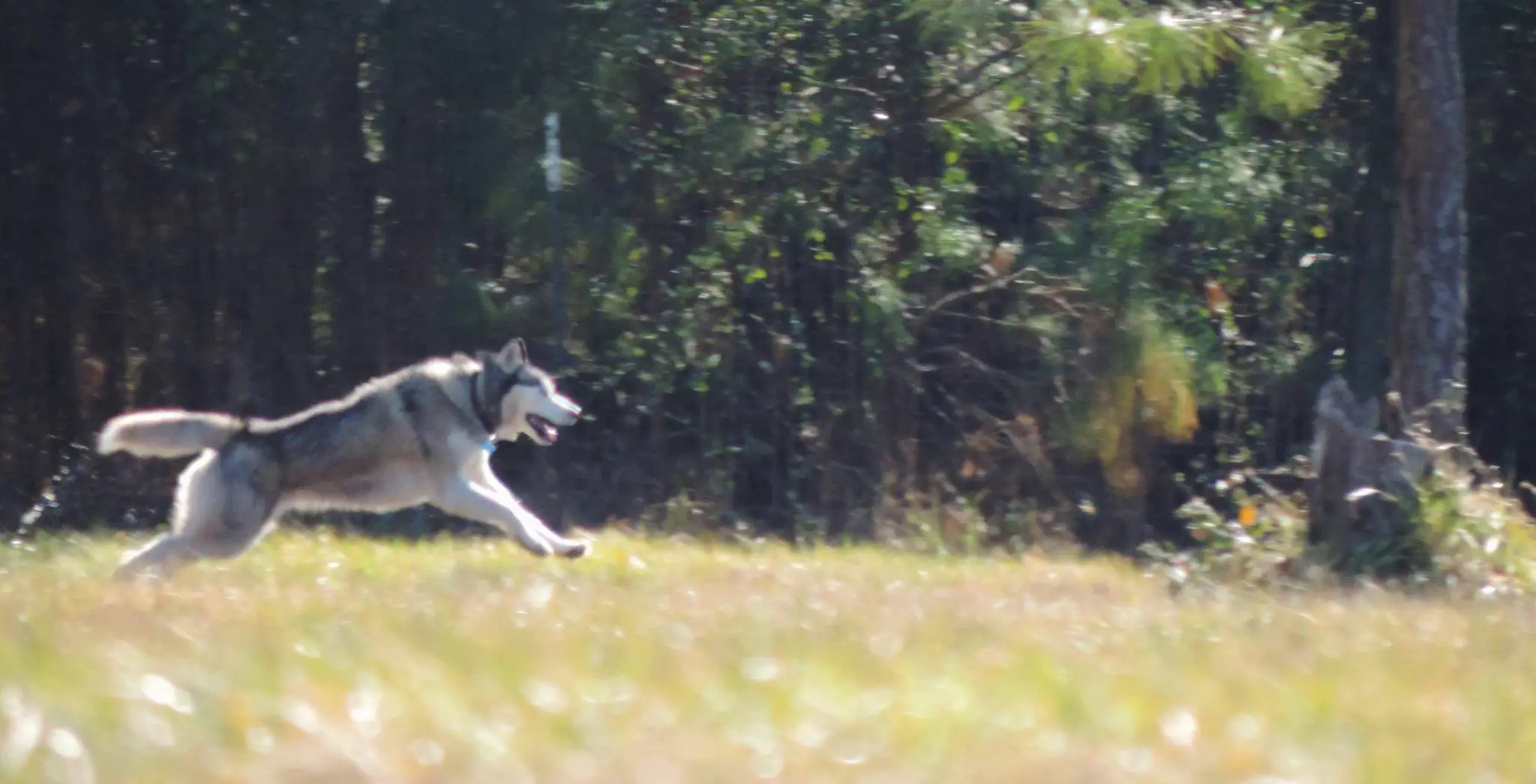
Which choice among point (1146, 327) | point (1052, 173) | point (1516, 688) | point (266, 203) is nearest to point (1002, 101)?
point (1052, 173)

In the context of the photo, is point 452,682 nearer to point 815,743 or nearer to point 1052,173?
point 815,743

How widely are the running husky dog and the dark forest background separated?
3434mm

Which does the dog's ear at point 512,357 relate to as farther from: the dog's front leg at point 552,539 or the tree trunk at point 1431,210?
the tree trunk at point 1431,210

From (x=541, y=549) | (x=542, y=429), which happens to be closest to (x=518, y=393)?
(x=542, y=429)

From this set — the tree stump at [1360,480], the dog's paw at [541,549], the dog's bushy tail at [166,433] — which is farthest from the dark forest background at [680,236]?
the dog's bushy tail at [166,433]

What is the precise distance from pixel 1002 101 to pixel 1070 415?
2.64 m

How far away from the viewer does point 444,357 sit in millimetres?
13438

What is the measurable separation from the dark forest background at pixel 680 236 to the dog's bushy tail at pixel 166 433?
170 inches

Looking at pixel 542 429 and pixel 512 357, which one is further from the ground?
pixel 512 357

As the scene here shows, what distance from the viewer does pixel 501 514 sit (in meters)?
9.34

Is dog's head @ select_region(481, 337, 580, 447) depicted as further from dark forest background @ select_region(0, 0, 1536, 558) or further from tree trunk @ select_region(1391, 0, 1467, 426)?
tree trunk @ select_region(1391, 0, 1467, 426)

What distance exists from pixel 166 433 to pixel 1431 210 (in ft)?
26.6

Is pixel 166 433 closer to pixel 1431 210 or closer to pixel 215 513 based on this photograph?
pixel 215 513

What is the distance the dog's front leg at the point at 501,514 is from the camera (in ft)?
30.5
